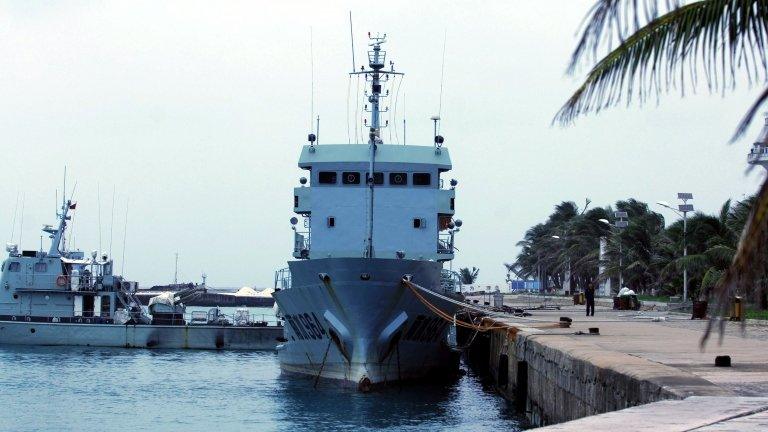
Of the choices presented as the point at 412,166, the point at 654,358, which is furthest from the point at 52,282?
the point at 654,358

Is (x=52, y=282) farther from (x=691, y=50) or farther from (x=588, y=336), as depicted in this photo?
(x=691, y=50)

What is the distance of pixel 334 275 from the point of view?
101 ft

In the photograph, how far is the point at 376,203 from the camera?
36188 millimetres

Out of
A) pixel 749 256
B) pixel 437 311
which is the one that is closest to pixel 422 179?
pixel 437 311

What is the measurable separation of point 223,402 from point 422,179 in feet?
30.1

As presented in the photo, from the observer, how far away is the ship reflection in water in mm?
26984

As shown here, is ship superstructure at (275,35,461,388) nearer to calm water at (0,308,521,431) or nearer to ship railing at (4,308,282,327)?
calm water at (0,308,521,431)

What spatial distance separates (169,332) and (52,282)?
21.5ft

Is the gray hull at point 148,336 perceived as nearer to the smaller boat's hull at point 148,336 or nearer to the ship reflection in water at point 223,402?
the smaller boat's hull at point 148,336

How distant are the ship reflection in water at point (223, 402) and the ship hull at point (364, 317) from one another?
0.61 m

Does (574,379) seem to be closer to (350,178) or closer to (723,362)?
(723,362)

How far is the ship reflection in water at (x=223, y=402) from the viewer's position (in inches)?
1062

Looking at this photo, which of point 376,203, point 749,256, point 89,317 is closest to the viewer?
point 749,256

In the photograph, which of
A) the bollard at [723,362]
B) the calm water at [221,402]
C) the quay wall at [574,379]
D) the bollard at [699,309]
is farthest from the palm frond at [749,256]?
the bollard at [699,309]
